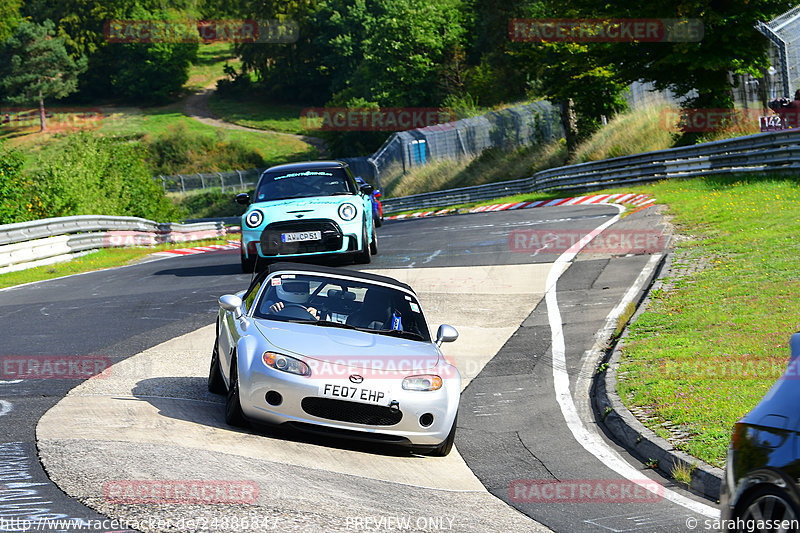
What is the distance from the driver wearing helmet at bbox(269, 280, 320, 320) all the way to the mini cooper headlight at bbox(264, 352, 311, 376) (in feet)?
3.38

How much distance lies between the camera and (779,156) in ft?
76.9

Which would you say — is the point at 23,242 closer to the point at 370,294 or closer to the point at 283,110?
the point at 370,294

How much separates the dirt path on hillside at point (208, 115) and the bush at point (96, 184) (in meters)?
57.1

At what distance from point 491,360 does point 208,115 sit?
11537 centimetres

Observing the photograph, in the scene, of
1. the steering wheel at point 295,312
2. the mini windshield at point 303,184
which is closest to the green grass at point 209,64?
the mini windshield at point 303,184

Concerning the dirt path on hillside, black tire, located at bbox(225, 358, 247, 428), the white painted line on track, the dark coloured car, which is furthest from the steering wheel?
the dirt path on hillside

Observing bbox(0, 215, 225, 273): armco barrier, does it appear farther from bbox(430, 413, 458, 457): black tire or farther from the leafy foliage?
the leafy foliage

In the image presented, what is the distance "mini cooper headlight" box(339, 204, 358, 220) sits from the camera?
16922mm

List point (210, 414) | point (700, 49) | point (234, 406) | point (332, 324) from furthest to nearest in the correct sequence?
point (700, 49)
point (332, 324)
point (210, 414)
point (234, 406)

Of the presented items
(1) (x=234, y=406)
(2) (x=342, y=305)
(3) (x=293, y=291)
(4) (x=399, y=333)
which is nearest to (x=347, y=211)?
(3) (x=293, y=291)

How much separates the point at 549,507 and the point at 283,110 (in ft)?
403

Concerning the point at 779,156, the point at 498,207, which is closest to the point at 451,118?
the point at 498,207

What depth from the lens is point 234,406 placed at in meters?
7.66

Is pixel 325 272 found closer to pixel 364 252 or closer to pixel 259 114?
pixel 364 252
